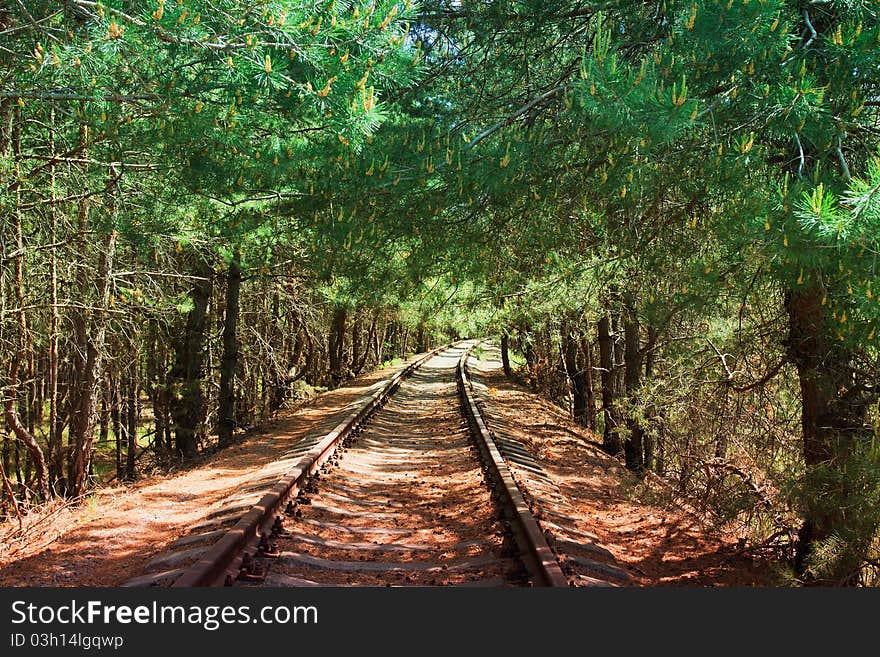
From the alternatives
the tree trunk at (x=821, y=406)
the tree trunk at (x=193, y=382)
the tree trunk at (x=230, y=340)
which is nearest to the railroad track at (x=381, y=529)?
the tree trunk at (x=821, y=406)

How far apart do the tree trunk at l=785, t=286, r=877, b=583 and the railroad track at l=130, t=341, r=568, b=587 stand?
2.02 m

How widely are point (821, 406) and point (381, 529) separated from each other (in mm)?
3986

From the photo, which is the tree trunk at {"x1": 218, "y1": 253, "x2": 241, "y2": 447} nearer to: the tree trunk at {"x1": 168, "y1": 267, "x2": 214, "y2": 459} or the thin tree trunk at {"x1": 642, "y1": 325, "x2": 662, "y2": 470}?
the tree trunk at {"x1": 168, "y1": 267, "x2": 214, "y2": 459}

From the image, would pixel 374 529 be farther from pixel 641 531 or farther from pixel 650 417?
pixel 650 417

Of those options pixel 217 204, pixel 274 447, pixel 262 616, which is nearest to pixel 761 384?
pixel 262 616

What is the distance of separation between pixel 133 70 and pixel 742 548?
6.85 m

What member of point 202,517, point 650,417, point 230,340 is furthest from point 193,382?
point 650,417

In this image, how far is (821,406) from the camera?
19.3 feet

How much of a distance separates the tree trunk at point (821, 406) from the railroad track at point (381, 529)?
2022mm

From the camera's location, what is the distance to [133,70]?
5.37 meters

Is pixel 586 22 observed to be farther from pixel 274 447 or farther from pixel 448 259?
pixel 274 447

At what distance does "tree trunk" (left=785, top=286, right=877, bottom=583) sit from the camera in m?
4.99

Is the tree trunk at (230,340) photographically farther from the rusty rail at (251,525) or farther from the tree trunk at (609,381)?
the tree trunk at (609,381)

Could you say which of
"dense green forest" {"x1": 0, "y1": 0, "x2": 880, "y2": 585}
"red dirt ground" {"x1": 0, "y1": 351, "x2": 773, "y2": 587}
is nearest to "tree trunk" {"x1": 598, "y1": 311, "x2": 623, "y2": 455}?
"red dirt ground" {"x1": 0, "y1": 351, "x2": 773, "y2": 587}
